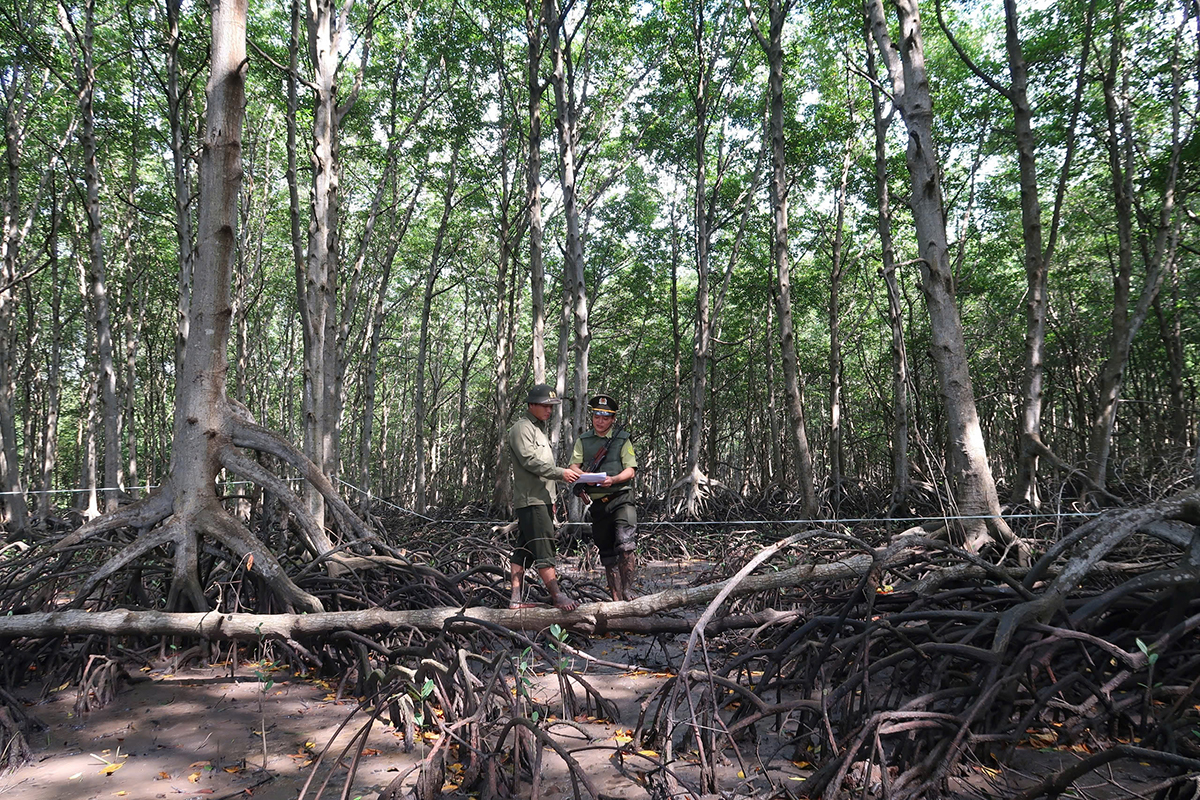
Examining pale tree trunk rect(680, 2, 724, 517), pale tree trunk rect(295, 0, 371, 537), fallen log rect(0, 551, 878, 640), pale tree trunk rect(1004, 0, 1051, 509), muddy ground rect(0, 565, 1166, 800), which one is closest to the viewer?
muddy ground rect(0, 565, 1166, 800)

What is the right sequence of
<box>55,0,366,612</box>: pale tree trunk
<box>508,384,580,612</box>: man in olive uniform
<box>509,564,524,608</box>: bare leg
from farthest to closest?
<box>509,564,524,608</box>: bare leg < <box>508,384,580,612</box>: man in olive uniform < <box>55,0,366,612</box>: pale tree trunk

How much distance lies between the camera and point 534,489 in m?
4.52

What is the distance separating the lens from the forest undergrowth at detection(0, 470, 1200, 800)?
7.62 feet

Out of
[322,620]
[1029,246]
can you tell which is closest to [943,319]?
[1029,246]

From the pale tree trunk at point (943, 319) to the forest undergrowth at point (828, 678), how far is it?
0.24 meters

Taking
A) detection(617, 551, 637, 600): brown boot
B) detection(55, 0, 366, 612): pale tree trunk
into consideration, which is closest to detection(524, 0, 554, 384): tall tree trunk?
detection(617, 551, 637, 600): brown boot

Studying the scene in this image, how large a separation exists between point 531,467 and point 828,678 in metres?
2.24

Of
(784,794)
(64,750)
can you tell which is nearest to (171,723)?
(64,750)

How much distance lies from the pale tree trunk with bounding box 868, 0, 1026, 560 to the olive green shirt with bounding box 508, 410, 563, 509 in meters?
2.63

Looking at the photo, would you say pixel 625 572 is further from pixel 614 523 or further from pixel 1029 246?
pixel 1029 246

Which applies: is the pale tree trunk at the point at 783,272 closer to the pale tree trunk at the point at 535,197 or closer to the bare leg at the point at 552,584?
the pale tree trunk at the point at 535,197

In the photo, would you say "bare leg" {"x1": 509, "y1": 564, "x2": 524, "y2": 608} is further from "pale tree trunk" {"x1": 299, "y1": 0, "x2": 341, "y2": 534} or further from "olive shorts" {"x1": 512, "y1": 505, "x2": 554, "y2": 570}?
"pale tree trunk" {"x1": 299, "y1": 0, "x2": 341, "y2": 534}

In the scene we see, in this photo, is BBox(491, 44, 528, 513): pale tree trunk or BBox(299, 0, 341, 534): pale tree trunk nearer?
BBox(299, 0, 341, 534): pale tree trunk

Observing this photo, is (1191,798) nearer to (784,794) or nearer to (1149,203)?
(784,794)
